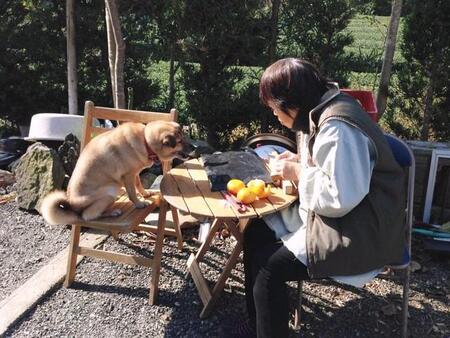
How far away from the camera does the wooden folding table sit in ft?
7.82

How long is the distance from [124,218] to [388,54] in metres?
3.27

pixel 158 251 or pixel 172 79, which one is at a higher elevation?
pixel 172 79

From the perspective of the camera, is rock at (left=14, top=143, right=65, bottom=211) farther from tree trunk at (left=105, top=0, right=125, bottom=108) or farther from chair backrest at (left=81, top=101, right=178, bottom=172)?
chair backrest at (left=81, top=101, right=178, bottom=172)

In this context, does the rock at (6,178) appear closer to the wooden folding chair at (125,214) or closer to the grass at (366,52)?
the wooden folding chair at (125,214)

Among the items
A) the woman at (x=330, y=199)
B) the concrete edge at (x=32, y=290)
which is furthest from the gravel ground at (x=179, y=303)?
the woman at (x=330, y=199)

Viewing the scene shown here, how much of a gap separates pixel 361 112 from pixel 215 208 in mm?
918

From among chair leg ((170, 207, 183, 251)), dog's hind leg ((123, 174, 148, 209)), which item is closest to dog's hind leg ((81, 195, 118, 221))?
dog's hind leg ((123, 174, 148, 209))

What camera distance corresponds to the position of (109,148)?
3.09 metres

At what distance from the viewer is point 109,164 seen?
3088 millimetres

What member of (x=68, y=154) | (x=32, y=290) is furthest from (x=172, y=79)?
(x=32, y=290)

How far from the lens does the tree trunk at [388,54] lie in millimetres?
4438

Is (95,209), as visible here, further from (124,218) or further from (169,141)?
(169,141)

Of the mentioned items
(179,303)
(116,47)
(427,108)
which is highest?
(116,47)

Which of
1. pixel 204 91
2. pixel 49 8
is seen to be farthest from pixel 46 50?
pixel 204 91
